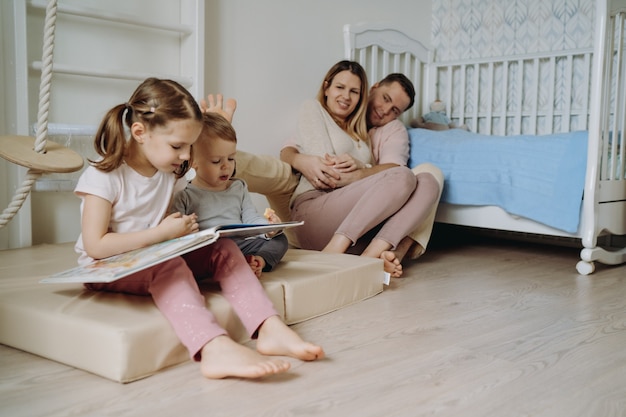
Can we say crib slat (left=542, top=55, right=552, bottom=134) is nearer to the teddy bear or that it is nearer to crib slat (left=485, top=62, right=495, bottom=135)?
crib slat (left=485, top=62, right=495, bottom=135)

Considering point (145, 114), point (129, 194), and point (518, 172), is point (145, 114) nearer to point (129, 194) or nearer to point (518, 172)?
point (129, 194)

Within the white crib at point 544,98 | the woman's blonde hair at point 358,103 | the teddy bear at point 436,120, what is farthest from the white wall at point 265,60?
→ the teddy bear at point 436,120

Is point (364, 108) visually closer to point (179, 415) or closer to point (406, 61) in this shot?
point (406, 61)

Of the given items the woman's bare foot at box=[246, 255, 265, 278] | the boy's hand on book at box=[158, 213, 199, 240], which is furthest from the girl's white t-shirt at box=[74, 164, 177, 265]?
the woman's bare foot at box=[246, 255, 265, 278]

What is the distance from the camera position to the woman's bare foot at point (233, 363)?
38.3 inches

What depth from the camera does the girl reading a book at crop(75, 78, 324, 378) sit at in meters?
1.08

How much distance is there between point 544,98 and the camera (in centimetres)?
282

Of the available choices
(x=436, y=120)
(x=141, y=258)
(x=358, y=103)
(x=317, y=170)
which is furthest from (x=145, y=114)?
(x=436, y=120)

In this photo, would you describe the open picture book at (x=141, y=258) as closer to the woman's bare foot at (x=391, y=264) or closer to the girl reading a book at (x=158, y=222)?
the girl reading a book at (x=158, y=222)

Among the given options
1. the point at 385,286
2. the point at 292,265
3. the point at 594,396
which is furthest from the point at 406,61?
the point at 594,396

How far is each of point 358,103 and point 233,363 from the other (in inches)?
54.5

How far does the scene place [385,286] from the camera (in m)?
1.76

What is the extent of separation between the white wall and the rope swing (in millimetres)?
305

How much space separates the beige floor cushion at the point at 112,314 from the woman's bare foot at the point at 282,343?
80 millimetres
